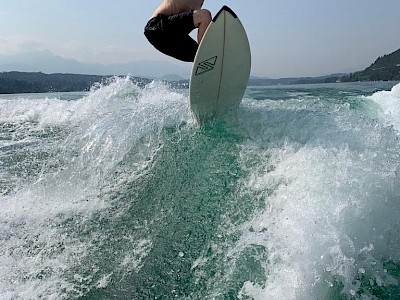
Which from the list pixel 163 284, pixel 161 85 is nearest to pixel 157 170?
pixel 163 284

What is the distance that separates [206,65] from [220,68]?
23cm

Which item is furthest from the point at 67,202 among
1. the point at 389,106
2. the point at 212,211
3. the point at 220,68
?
the point at 389,106

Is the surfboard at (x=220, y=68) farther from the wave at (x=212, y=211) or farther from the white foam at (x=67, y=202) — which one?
the white foam at (x=67, y=202)

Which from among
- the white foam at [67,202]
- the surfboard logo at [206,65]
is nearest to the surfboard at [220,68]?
the surfboard logo at [206,65]

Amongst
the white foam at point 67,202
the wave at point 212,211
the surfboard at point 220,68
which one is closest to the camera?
the wave at point 212,211

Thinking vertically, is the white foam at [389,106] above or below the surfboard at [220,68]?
below

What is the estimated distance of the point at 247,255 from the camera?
9.19 ft

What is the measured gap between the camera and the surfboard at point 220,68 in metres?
5.14

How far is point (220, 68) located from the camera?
A: 5316mm

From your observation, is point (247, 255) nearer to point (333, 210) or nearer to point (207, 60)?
point (333, 210)

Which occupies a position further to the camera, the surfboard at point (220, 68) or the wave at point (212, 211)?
the surfboard at point (220, 68)

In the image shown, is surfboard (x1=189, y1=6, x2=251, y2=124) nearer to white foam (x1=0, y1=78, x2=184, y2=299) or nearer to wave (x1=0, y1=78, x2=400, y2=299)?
wave (x1=0, y1=78, x2=400, y2=299)

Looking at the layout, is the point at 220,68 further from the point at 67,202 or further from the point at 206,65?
the point at 67,202

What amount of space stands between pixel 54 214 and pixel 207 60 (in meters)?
2.90
